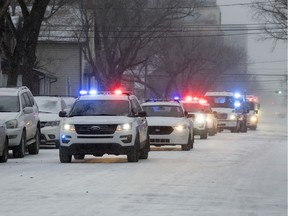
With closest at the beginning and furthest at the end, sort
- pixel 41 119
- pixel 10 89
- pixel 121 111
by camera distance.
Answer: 1. pixel 121 111
2. pixel 10 89
3. pixel 41 119

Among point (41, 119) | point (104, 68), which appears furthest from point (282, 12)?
point (41, 119)

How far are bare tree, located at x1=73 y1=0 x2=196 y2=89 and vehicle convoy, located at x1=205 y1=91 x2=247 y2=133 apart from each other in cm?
724

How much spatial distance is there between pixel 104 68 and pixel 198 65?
26.6 metres

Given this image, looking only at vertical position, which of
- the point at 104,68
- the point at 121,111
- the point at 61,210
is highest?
the point at 104,68

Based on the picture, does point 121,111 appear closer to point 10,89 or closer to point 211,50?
point 10,89

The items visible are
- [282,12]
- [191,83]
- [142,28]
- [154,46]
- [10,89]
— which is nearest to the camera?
[10,89]

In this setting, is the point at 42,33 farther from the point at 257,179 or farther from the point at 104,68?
the point at 257,179

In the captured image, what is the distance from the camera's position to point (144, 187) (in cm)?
1267

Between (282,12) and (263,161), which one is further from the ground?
(282,12)

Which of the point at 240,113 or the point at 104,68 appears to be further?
the point at 104,68

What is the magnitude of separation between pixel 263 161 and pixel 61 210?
419 inches

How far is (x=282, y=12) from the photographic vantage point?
47.2 meters

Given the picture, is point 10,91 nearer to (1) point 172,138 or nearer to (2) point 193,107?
(1) point 172,138

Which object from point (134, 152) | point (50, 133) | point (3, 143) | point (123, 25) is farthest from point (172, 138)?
point (123, 25)
